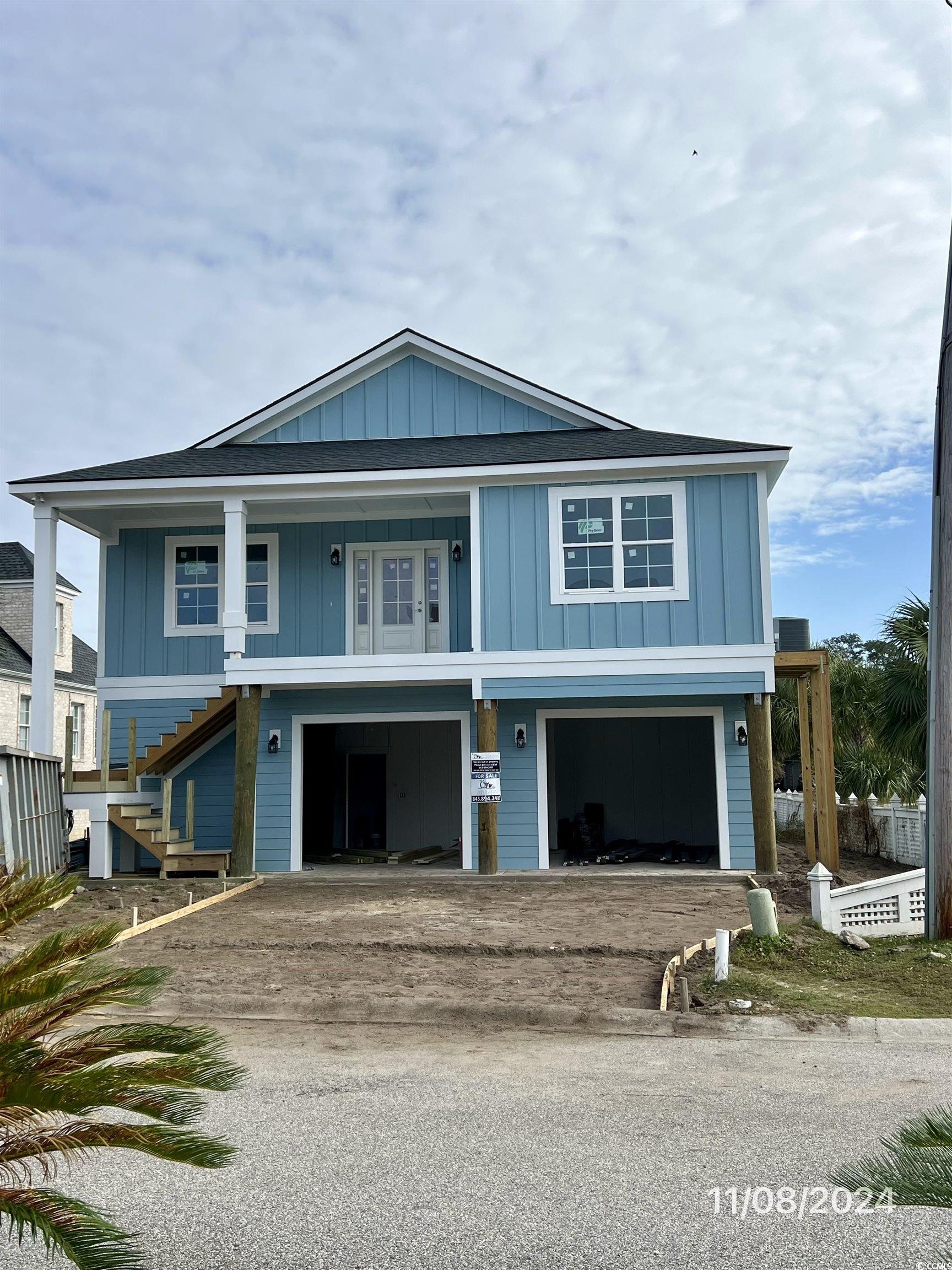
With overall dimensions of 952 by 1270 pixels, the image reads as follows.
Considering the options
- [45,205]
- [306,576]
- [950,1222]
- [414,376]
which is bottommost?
[950,1222]

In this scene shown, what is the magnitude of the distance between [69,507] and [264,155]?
6.91m

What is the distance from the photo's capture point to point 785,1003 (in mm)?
7840

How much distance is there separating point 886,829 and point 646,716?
634cm

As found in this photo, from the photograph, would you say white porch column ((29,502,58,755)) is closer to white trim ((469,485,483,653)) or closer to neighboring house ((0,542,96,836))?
white trim ((469,485,483,653))

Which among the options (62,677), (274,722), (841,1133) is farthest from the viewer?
(62,677)

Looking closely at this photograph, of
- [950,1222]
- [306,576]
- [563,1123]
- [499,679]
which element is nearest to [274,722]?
[306,576]

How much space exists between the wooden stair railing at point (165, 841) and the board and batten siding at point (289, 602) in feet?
7.77

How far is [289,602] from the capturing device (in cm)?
1744

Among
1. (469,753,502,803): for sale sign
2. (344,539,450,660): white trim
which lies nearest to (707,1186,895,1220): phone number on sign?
(469,753,502,803): for sale sign

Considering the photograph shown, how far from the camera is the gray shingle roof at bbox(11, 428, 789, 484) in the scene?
616 inches

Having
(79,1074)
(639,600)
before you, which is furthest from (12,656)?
(79,1074)

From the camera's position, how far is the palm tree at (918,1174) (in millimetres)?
2674

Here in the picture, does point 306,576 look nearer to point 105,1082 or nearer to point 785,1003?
point 785,1003

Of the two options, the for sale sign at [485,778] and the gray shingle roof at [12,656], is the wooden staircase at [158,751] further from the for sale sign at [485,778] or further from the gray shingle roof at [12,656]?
the gray shingle roof at [12,656]
